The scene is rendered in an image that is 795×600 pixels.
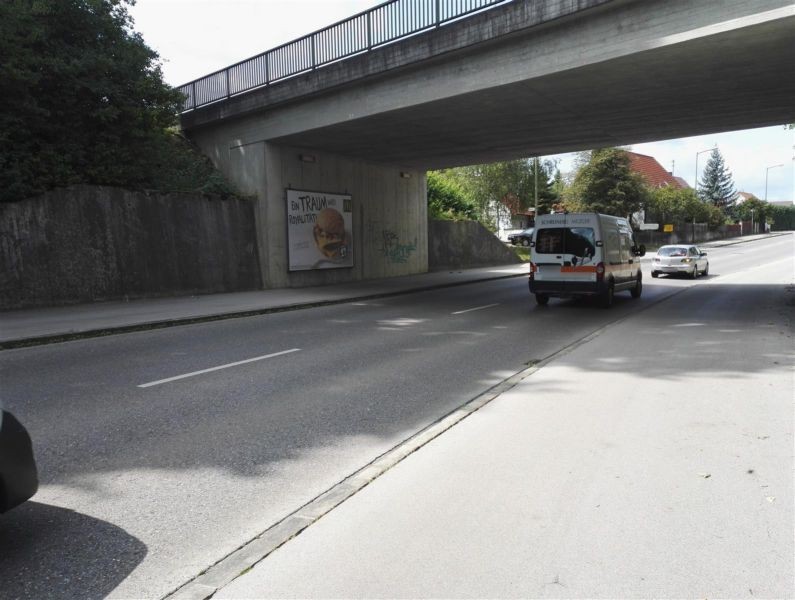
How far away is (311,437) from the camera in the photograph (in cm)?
498

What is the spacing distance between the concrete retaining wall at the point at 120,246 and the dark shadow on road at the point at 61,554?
12.0 m

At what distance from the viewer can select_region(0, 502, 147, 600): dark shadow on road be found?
9.25 ft

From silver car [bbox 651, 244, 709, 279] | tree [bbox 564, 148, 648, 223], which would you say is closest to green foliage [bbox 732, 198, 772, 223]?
tree [bbox 564, 148, 648, 223]

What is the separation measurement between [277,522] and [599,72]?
12226 mm

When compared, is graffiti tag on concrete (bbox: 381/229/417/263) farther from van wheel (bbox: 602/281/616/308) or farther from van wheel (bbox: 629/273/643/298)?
van wheel (bbox: 602/281/616/308)

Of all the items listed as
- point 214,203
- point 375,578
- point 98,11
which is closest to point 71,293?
point 214,203

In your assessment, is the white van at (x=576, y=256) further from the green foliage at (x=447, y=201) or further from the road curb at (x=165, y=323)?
the green foliage at (x=447, y=201)

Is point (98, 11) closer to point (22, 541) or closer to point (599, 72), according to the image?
point (599, 72)

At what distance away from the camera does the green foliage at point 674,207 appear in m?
58.5

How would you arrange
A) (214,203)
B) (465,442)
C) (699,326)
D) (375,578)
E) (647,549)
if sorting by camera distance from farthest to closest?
(214,203)
(699,326)
(465,442)
(647,549)
(375,578)

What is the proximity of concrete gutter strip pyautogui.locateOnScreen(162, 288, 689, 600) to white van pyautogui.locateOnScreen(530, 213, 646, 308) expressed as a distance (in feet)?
29.4

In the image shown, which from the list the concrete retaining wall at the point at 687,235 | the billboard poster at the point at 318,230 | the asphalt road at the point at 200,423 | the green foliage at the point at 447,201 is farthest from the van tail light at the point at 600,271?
the concrete retaining wall at the point at 687,235

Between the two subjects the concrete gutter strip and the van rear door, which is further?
the van rear door

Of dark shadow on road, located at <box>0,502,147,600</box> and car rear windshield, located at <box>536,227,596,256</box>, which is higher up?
car rear windshield, located at <box>536,227,596,256</box>
